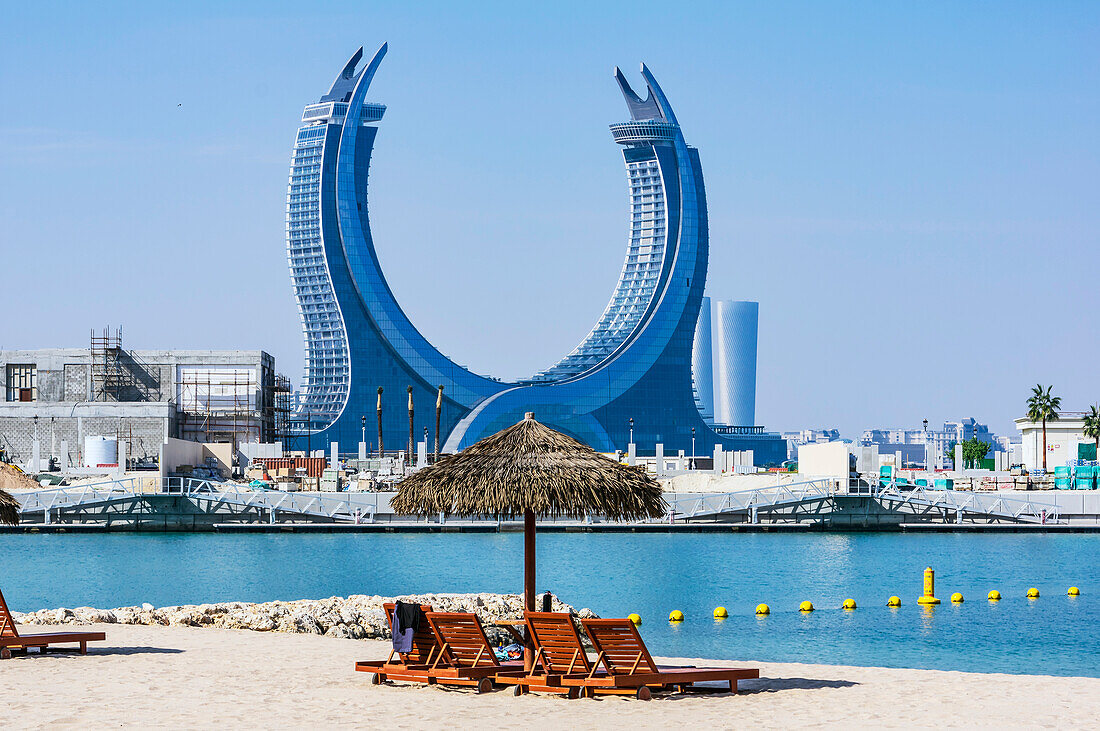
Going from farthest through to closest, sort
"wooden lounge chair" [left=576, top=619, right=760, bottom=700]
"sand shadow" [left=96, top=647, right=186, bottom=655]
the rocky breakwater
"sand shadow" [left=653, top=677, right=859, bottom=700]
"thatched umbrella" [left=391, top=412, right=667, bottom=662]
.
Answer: the rocky breakwater < "sand shadow" [left=96, top=647, right=186, bottom=655] < "thatched umbrella" [left=391, top=412, right=667, bottom=662] < "sand shadow" [left=653, top=677, right=859, bottom=700] < "wooden lounge chair" [left=576, top=619, right=760, bottom=700]

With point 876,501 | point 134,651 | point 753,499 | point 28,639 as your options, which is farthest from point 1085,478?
point 28,639

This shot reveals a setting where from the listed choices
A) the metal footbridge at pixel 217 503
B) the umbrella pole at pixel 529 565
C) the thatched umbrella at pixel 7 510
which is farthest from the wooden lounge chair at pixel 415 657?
the metal footbridge at pixel 217 503

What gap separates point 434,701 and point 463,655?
91cm

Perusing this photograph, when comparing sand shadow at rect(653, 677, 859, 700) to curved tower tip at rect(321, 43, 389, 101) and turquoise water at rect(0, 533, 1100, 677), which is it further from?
curved tower tip at rect(321, 43, 389, 101)

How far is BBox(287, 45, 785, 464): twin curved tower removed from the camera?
10025 centimetres

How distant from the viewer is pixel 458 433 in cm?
10331

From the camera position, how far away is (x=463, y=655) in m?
11.3

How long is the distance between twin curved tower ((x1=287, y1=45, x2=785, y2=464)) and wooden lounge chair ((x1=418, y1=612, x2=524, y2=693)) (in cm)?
8816

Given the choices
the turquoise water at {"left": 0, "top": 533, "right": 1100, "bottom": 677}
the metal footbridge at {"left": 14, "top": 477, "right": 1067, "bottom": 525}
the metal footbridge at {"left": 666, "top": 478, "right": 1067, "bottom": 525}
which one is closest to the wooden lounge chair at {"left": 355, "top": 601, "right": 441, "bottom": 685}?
the turquoise water at {"left": 0, "top": 533, "right": 1100, "bottom": 677}

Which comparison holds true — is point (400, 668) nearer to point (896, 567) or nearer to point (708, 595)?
point (708, 595)

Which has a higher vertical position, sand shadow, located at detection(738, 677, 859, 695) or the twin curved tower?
the twin curved tower

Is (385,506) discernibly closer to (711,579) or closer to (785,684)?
(711,579)

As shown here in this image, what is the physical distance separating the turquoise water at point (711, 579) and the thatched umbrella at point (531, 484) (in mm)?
5341

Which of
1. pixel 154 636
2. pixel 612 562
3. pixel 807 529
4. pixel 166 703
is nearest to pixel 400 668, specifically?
pixel 166 703
